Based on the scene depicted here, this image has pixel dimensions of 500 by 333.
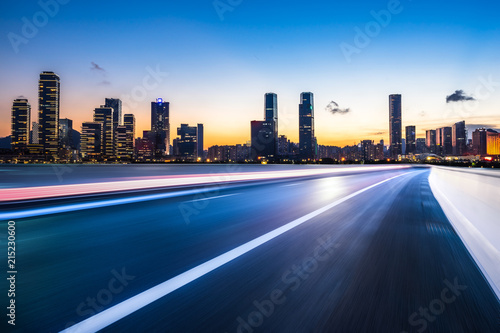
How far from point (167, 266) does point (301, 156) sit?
599ft

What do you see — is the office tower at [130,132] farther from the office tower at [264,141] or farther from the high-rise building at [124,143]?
the office tower at [264,141]

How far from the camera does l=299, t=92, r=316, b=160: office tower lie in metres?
169

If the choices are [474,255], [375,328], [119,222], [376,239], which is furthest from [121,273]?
[474,255]

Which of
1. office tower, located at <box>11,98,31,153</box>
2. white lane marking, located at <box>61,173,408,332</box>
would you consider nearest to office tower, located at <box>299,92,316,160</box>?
office tower, located at <box>11,98,31,153</box>

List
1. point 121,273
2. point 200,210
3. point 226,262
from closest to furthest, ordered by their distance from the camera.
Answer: point 121,273, point 226,262, point 200,210

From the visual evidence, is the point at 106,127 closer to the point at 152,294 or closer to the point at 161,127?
the point at 161,127

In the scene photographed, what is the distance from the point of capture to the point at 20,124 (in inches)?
6412

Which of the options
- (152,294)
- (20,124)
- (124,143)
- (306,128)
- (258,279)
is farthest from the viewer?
(124,143)

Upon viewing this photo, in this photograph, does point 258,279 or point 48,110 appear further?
point 48,110

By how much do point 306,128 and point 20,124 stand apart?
16044cm

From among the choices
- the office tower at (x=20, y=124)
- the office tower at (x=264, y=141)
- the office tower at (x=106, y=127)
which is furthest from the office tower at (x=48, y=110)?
the office tower at (x=264, y=141)

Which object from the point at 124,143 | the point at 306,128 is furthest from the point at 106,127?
the point at 306,128

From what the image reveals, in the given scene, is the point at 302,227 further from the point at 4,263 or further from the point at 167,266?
the point at 4,263

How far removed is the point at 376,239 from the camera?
17.7 feet
